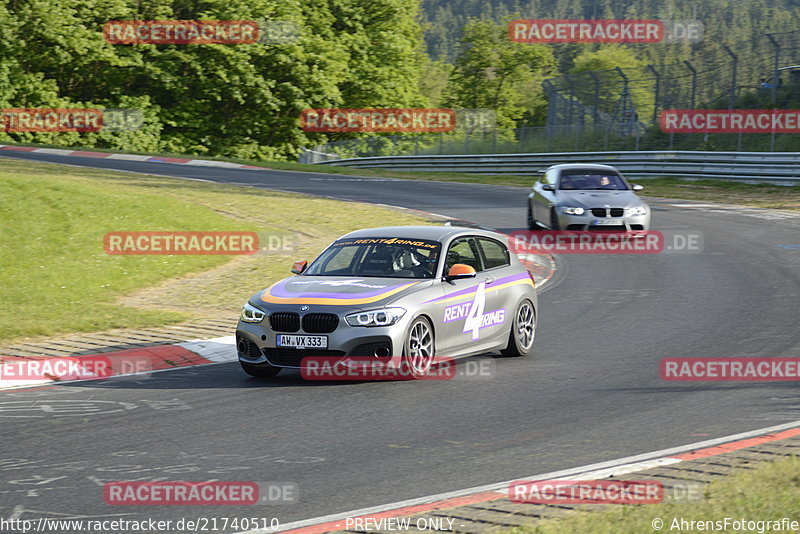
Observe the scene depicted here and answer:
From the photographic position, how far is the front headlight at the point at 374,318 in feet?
31.2

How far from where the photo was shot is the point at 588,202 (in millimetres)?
21188

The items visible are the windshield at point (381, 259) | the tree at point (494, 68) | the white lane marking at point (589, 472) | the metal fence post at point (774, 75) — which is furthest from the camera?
the tree at point (494, 68)

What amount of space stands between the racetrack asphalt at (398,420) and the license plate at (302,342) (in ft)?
1.28

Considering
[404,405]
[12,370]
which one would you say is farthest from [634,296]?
[12,370]

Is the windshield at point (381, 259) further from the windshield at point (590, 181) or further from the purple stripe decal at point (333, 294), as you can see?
the windshield at point (590, 181)

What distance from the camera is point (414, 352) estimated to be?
984cm

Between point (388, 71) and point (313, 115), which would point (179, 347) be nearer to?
point (313, 115)

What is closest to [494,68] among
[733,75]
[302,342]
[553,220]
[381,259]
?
[733,75]

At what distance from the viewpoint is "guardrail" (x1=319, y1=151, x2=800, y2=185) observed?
3269 cm

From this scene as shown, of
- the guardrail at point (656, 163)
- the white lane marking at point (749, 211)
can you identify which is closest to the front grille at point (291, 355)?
the white lane marking at point (749, 211)

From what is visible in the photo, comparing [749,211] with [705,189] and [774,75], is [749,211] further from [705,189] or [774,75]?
→ [774,75]

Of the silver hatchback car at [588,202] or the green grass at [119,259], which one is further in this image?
the silver hatchback car at [588,202]

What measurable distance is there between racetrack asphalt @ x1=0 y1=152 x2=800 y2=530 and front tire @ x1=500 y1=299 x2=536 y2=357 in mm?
159

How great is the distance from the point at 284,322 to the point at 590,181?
537 inches
